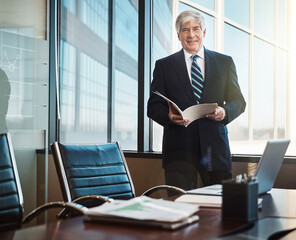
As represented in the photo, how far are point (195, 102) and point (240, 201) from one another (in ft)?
6.75

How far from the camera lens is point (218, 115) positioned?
11.1ft

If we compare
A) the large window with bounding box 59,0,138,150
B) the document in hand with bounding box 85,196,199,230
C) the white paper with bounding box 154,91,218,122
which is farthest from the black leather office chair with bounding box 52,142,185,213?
the large window with bounding box 59,0,138,150

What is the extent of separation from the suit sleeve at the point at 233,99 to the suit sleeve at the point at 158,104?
0.46 m

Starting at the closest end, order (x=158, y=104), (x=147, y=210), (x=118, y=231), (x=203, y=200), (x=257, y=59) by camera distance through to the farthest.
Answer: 1. (x=118, y=231)
2. (x=147, y=210)
3. (x=203, y=200)
4. (x=158, y=104)
5. (x=257, y=59)

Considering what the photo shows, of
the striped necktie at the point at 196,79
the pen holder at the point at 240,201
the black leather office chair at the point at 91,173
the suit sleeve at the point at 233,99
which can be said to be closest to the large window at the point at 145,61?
the suit sleeve at the point at 233,99

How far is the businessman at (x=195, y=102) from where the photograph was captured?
137 inches

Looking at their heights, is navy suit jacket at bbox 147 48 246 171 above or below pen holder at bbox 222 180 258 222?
above

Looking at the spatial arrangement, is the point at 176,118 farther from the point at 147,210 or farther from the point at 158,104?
the point at 147,210

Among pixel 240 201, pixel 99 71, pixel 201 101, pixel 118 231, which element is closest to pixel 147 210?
pixel 118 231

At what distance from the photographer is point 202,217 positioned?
1.66 meters

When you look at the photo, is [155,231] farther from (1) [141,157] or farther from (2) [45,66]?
(2) [45,66]

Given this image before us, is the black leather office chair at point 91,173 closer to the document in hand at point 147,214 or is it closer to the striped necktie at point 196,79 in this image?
the document in hand at point 147,214

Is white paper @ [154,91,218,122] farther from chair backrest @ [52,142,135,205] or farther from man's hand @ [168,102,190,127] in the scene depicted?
chair backrest @ [52,142,135,205]

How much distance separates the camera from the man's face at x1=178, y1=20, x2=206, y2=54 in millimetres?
3605
